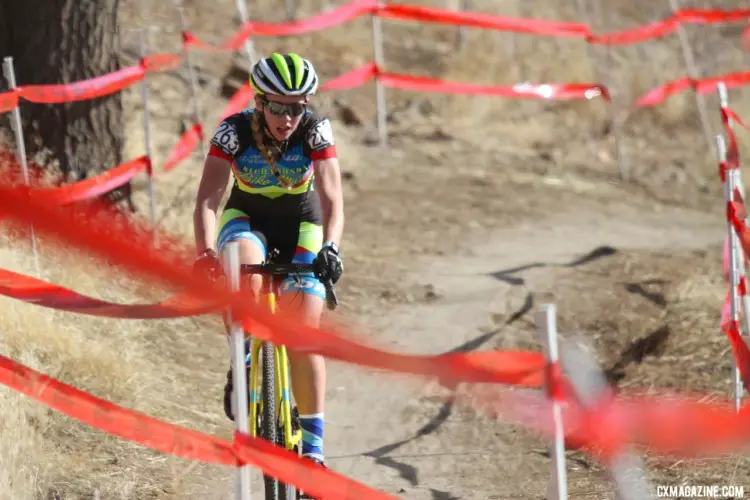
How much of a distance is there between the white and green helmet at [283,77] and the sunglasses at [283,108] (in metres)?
0.06

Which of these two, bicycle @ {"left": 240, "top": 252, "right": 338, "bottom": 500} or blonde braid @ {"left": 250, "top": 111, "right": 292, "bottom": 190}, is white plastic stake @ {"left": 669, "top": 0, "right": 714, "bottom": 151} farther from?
bicycle @ {"left": 240, "top": 252, "right": 338, "bottom": 500}

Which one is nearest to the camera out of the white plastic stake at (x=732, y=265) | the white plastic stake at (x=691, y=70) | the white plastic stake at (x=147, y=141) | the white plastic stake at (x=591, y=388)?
the white plastic stake at (x=591, y=388)

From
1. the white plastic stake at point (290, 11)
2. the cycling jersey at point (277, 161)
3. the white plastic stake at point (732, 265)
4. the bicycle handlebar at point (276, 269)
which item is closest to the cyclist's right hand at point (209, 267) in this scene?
the bicycle handlebar at point (276, 269)

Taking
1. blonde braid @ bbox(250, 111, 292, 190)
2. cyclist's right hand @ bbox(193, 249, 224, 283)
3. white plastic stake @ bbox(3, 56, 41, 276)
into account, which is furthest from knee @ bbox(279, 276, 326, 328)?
white plastic stake @ bbox(3, 56, 41, 276)

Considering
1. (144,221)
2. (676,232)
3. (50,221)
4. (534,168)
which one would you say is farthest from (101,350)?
(534,168)

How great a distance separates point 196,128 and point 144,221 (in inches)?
58.3

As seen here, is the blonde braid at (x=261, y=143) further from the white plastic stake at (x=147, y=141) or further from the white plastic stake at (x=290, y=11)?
the white plastic stake at (x=290, y=11)

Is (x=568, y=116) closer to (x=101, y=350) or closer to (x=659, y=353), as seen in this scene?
(x=659, y=353)

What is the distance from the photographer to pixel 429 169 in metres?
12.7

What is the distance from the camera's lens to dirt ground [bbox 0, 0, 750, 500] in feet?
20.2

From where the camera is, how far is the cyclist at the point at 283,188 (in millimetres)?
5164

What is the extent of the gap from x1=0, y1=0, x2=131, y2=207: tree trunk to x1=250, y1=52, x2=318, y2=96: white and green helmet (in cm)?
390

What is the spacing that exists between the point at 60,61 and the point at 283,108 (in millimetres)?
4023

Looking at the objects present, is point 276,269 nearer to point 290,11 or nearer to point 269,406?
point 269,406
